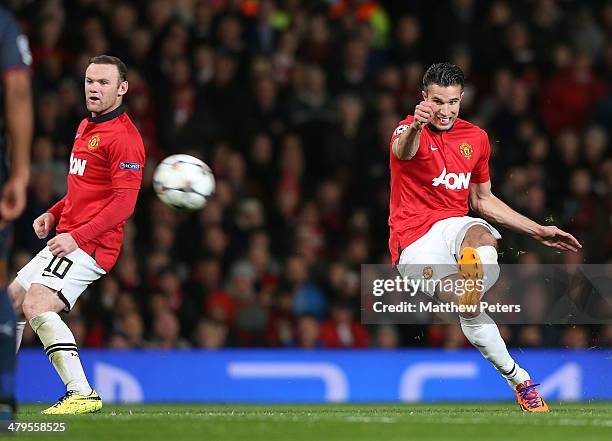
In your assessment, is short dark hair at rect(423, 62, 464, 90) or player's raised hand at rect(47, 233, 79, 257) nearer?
player's raised hand at rect(47, 233, 79, 257)

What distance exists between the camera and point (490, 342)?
779 cm

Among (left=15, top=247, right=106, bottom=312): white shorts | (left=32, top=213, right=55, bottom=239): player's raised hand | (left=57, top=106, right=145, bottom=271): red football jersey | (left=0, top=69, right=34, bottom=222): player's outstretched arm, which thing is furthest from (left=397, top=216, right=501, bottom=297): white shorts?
(left=0, top=69, right=34, bottom=222): player's outstretched arm

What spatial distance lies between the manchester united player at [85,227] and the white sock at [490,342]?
220 cm

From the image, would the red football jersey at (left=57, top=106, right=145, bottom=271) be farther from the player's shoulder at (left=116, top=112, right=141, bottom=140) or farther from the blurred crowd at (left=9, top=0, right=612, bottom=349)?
the blurred crowd at (left=9, top=0, right=612, bottom=349)

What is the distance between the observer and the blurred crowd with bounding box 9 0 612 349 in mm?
11805

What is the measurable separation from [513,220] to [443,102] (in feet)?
3.06

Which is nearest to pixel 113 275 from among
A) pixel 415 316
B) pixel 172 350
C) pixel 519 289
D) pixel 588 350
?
pixel 172 350

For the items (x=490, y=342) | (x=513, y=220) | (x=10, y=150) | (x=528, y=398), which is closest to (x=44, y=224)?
(x=10, y=150)

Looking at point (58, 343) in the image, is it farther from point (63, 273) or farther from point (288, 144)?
point (288, 144)

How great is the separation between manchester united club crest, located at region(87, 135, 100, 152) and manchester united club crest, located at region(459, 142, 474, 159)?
2294 millimetres

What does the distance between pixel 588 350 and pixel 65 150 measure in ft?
17.3

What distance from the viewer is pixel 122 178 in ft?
24.8

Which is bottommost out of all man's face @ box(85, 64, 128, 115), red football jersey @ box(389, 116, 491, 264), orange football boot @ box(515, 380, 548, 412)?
orange football boot @ box(515, 380, 548, 412)

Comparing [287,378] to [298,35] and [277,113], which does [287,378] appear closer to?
[277,113]
